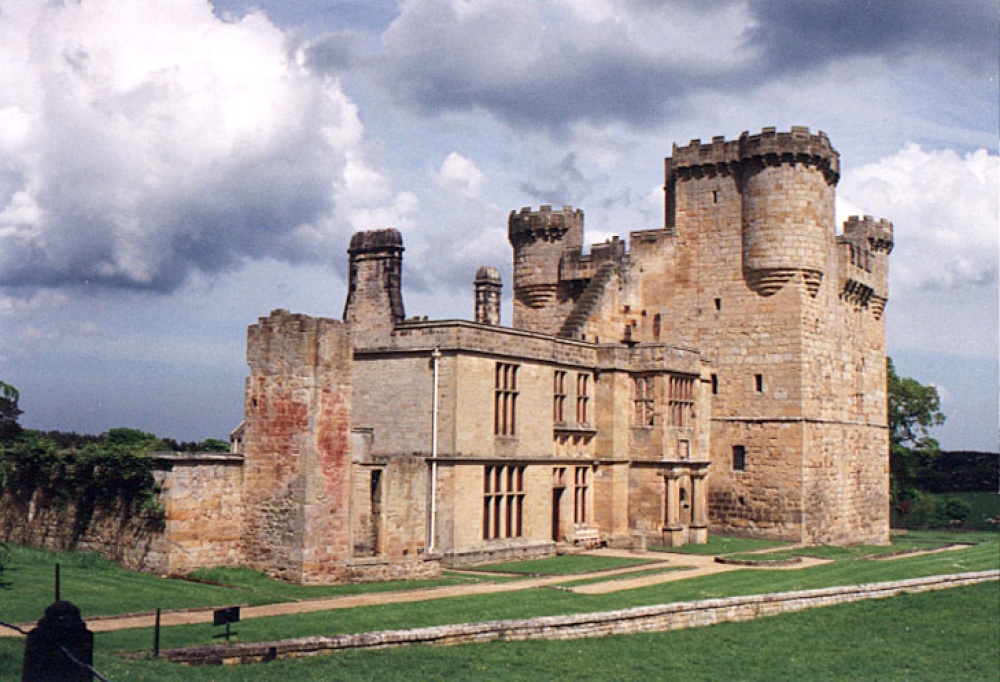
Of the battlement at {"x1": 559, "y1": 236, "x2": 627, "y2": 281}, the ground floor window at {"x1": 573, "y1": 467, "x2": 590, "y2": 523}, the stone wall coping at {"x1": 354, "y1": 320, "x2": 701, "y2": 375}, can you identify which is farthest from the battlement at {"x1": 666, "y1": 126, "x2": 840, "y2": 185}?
the ground floor window at {"x1": 573, "y1": 467, "x2": 590, "y2": 523}

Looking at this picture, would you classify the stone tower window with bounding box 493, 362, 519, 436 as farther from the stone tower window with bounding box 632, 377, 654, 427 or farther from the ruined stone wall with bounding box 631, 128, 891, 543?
the ruined stone wall with bounding box 631, 128, 891, 543

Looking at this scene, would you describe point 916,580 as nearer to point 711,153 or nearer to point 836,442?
point 836,442

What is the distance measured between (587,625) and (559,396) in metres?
15.0

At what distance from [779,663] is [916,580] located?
37.7ft

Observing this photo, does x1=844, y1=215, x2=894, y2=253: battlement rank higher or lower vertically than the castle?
higher

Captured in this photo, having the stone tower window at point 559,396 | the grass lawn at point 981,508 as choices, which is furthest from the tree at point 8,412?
the grass lawn at point 981,508

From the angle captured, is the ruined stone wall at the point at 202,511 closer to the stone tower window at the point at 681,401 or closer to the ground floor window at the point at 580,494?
the ground floor window at the point at 580,494

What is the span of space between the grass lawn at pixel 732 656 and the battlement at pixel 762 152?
708 inches

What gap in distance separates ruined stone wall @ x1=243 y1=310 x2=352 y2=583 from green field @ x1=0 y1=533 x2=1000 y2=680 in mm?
952

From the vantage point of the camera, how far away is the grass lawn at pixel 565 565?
32.2 m

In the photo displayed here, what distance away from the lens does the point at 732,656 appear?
23.7 m

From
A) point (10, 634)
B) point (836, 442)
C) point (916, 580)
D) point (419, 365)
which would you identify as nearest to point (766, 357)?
point (836, 442)

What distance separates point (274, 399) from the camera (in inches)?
1076

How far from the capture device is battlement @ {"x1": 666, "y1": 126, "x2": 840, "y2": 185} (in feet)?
142
